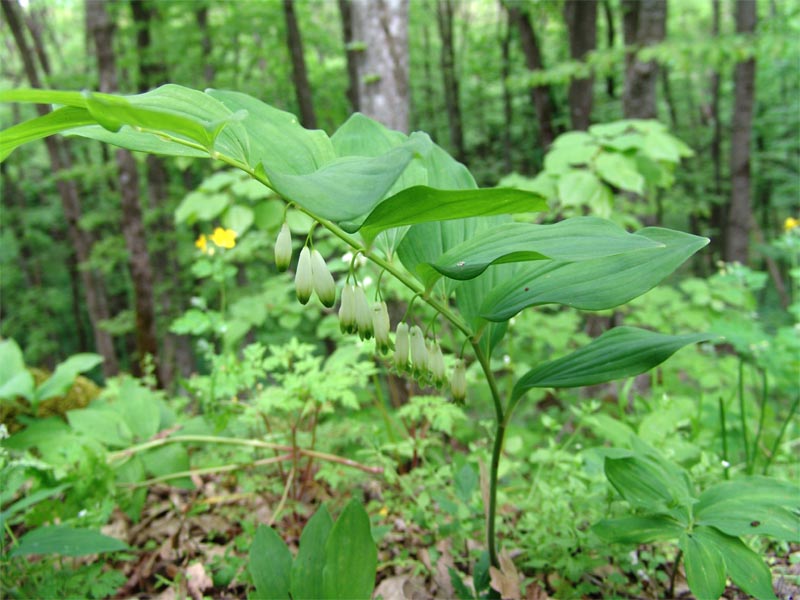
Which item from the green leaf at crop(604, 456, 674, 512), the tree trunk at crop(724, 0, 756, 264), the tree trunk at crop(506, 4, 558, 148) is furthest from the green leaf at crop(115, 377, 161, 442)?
the tree trunk at crop(506, 4, 558, 148)

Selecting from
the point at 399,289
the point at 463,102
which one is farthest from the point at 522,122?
the point at 399,289

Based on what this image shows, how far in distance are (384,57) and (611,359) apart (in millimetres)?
2993

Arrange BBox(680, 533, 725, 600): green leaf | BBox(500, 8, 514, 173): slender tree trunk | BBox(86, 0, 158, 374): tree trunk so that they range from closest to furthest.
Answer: BBox(680, 533, 725, 600): green leaf, BBox(86, 0, 158, 374): tree trunk, BBox(500, 8, 514, 173): slender tree trunk

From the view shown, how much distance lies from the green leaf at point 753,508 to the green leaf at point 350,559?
754 mm

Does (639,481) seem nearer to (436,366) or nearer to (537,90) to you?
(436,366)

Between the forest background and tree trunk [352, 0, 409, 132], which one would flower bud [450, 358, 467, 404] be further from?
tree trunk [352, 0, 409, 132]

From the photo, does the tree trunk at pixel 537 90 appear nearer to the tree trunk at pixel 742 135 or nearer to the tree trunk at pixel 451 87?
the tree trunk at pixel 742 135

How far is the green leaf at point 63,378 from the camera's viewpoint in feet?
6.60

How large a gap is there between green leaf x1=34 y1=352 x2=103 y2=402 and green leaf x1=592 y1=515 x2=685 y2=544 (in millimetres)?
1921

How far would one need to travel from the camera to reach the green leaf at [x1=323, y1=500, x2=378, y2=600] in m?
1.08

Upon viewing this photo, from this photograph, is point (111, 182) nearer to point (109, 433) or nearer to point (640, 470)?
point (109, 433)

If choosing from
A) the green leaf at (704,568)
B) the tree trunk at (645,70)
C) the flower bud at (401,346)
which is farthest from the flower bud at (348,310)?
the tree trunk at (645,70)

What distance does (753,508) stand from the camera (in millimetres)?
1146

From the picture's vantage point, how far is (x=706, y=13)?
1945 centimetres
